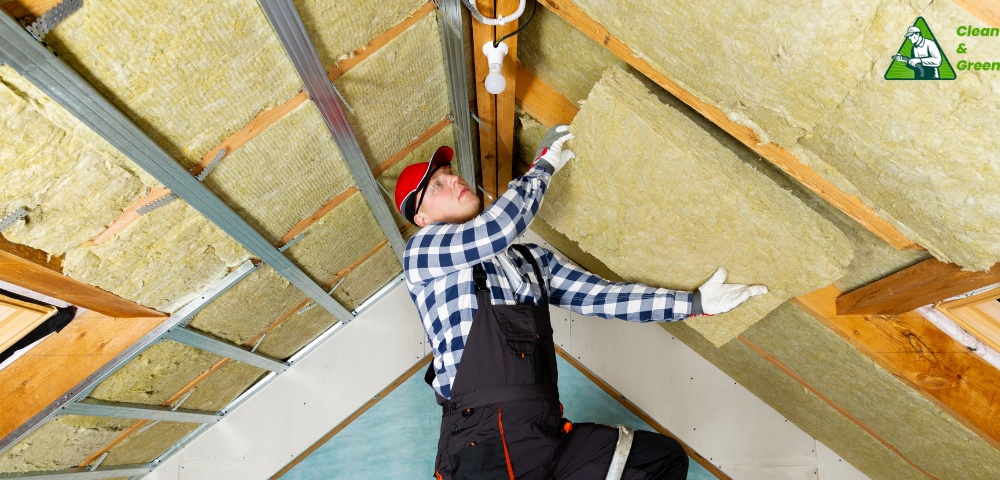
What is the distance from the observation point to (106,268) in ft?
4.68

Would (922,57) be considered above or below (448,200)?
below

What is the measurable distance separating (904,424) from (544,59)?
2.08 m

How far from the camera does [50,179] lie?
1105mm

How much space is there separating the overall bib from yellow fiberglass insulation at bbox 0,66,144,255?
1062 millimetres

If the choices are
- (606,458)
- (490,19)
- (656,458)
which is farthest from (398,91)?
(656,458)

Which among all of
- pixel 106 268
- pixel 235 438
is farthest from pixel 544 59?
pixel 235 438

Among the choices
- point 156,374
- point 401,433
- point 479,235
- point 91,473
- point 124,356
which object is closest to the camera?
point 479,235

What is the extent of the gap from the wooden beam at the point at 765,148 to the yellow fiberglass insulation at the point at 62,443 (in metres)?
2.52

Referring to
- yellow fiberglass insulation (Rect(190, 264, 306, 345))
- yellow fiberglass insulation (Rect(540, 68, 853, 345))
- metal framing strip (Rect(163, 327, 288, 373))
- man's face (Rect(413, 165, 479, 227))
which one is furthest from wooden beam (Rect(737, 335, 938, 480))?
metal framing strip (Rect(163, 327, 288, 373))

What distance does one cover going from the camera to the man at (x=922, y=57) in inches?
33.4

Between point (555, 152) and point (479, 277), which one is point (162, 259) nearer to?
point (479, 277)

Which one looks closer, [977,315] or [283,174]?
[977,315]

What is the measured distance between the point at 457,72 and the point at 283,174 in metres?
0.69

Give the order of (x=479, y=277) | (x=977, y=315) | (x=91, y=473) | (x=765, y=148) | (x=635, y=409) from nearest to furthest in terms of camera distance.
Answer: (x=765, y=148) < (x=977, y=315) < (x=479, y=277) < (x=91, y=473) < (x=635, y=409)
